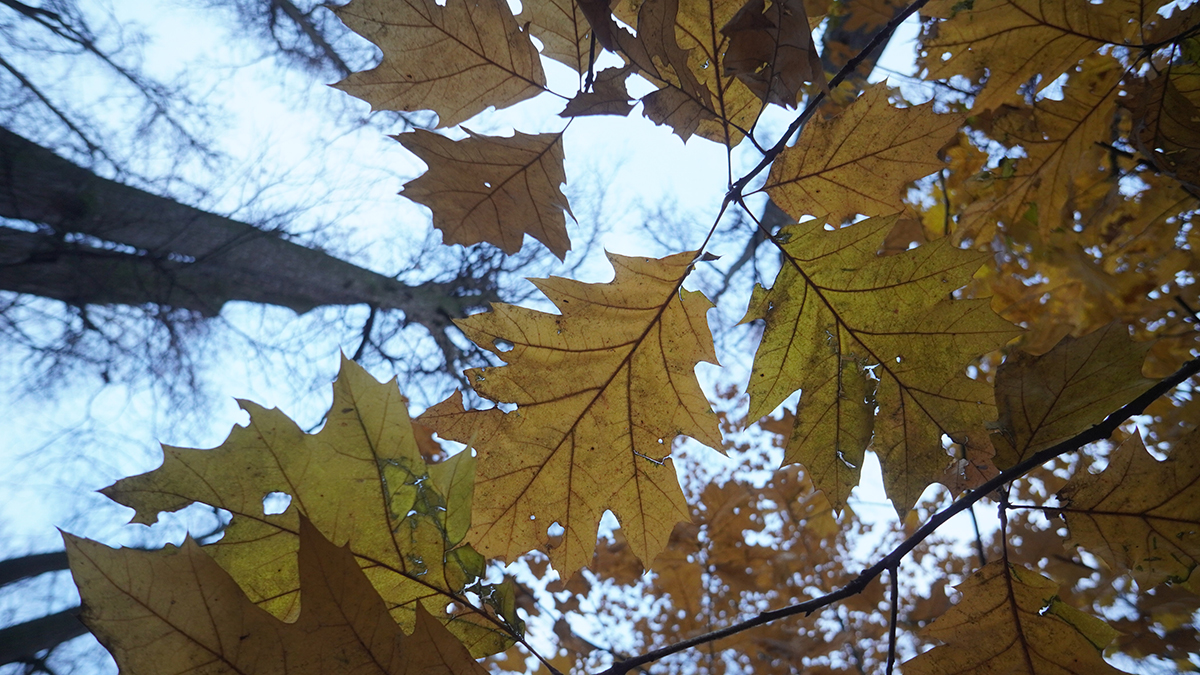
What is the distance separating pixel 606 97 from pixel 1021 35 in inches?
32.1

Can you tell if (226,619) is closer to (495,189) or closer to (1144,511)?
(495,189)

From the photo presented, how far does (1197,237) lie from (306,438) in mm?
2212

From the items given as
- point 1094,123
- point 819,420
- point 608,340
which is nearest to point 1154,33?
point 1094,123

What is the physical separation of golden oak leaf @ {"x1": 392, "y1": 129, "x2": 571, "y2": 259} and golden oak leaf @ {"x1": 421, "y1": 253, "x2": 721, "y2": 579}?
0.11 m

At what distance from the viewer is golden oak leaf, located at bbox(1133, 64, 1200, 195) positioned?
37.2 inches

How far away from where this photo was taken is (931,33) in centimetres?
124

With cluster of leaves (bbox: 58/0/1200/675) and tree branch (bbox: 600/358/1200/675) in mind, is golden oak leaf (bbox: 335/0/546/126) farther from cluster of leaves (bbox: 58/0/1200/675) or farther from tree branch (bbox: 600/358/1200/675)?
tree branch (bbox: 600/358/1200/675)

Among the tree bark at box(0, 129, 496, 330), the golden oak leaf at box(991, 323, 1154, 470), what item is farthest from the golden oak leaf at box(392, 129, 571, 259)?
the tree bark at box(0, 129, 496, 330)

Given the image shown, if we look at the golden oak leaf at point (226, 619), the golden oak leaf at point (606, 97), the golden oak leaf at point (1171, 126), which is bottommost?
the golden oak leaf at point (226, 619)

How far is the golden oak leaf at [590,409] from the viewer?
86 cm

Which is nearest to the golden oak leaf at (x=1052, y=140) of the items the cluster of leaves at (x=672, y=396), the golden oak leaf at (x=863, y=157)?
the cluster of leaves at (x=672, y=396)

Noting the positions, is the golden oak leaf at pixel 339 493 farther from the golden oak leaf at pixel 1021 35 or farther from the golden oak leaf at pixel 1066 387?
the golden oak leaf at pixel 1021 35

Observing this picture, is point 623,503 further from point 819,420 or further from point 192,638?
point 192,638

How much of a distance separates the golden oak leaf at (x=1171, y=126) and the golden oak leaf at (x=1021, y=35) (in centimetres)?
10
